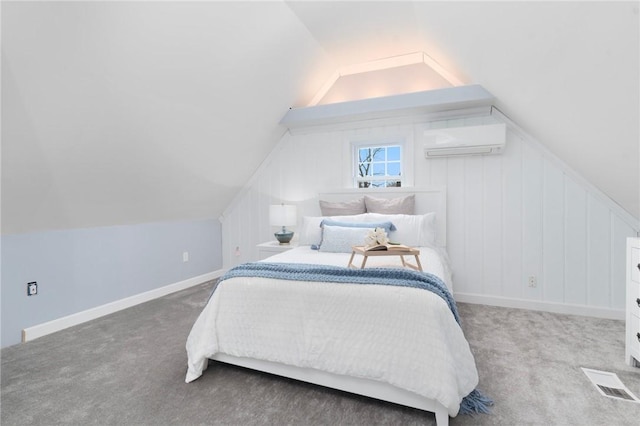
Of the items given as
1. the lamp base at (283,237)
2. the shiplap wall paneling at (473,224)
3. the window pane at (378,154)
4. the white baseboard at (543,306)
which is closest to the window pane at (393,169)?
the window pane at (378,154)

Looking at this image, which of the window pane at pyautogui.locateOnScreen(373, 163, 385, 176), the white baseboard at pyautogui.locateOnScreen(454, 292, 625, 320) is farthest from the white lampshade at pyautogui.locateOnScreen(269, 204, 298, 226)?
the white baseboard at pyautogui.locateOnScreen(454, 292, 625, 320)

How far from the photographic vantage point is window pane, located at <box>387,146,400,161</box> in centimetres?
357

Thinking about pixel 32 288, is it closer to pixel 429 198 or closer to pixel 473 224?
pixel 429 198

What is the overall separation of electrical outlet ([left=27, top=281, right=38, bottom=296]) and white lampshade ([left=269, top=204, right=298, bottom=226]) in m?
2.11

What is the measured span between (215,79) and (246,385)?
2.31 metres

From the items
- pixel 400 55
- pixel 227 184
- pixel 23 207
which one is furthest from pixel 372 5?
pixel 23 207

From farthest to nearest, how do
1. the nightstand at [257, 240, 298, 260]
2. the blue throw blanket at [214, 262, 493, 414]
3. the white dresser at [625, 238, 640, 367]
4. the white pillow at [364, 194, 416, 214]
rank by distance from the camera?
the nightstand at [257, 240, 298, 260] → the white pillow at [364, 194, 416, 214] → the white dresser at [625, 238, 640, 367] → the blue throw blanket at [214, 262, 493, 414]

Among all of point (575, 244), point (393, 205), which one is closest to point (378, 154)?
point (393, 205)

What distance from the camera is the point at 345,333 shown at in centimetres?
158

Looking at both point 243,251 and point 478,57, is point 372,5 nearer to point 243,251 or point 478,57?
point 478,57

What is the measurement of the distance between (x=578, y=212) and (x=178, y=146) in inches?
147

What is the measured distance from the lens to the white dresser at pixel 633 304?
6.04ft

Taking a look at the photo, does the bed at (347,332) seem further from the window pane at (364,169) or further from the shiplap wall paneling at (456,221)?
the window pane at (364,169)

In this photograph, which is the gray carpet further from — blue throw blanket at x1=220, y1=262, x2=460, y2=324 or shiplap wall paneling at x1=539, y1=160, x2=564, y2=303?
blue throw blanket at x1=220, y1=262, x2=460, y2=324
